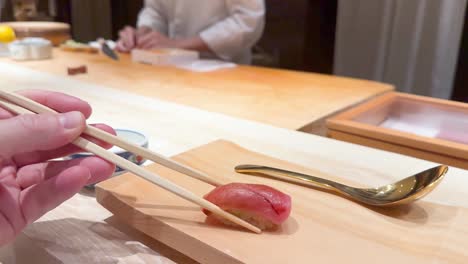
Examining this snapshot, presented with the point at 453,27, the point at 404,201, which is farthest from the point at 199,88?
the point at 453,27

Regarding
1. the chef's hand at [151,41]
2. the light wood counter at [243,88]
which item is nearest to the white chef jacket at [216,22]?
the chef's hand at [151,41]

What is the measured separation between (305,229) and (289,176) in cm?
15

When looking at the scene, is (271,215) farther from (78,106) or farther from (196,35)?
(196,35)

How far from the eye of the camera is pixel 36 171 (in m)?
0.60

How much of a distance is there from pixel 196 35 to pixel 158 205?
2.01 meters

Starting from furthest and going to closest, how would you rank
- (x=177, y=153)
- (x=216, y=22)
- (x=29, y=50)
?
(x=216, y=22)
(x=29, y=50)
(x=177, y=153)

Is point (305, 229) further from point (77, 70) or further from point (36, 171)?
point (77, 70)

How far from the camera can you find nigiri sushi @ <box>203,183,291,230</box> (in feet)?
1.81

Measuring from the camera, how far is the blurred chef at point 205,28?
221 centimetres

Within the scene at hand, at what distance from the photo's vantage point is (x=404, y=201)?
24.9 inches

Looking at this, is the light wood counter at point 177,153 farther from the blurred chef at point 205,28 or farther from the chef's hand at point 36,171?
the blurred chef at point 205,28

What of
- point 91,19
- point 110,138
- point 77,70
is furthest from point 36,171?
point 91,19

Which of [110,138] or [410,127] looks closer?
[110,138]

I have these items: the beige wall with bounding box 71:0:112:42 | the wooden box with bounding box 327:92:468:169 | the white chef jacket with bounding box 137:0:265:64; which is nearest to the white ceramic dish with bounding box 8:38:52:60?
the white chef jacket with bounding box 137:0:265:64
